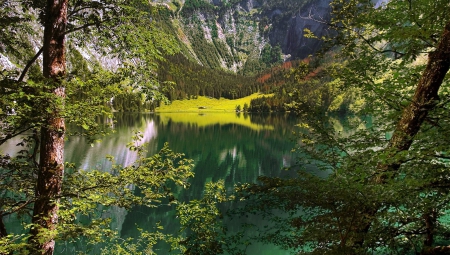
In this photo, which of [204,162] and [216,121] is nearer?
[204,162]

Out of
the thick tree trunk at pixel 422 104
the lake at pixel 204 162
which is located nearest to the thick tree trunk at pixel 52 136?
the thick tree trunk at pixel 422 104

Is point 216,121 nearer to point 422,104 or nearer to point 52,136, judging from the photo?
point 52,136

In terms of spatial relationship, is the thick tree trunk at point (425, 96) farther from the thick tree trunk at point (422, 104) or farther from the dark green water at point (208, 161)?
the dark green water at point (208, 161)

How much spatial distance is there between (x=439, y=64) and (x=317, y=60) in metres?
2.55

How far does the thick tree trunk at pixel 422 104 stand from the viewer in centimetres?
480

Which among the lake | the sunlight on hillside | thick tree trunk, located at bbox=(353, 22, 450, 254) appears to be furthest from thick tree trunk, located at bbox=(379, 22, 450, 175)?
the sunlight on hillside

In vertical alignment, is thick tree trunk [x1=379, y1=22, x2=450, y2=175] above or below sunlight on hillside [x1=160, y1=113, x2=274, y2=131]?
above

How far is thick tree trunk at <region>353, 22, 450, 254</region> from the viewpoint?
15.7 feet

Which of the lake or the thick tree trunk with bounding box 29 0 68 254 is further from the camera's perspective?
the lake

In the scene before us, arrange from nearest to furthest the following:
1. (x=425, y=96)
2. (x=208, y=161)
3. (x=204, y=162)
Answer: (x=425, y=96) → (x=204, y=162) → (x=208, y=161)

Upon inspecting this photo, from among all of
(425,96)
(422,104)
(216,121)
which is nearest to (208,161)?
(425,96)

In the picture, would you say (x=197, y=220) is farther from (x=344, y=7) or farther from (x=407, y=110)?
(x=344, y=7)

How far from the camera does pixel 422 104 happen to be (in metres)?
4.77

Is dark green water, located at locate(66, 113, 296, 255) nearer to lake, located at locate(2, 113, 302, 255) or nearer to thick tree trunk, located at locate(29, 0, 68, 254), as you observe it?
lake, located at locate(2, 113, 302, 255)
